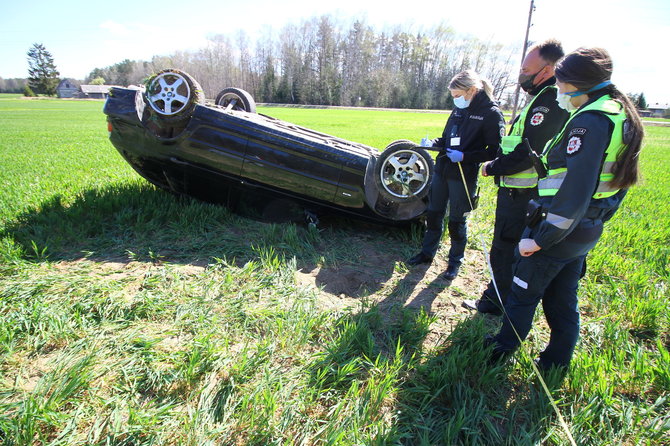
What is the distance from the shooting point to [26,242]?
3.49 m

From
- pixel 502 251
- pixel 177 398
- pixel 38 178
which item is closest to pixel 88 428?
pixel 177 398

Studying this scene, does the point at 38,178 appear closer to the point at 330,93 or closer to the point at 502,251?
the point at 502,251

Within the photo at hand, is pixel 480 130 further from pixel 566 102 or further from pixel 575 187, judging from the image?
pixel 575 187

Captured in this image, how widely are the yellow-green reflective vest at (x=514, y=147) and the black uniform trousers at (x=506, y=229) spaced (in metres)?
0.05

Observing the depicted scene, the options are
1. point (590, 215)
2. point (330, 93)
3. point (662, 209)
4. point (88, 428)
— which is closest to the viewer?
point (88, 428)

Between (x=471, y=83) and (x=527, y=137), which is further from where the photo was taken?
(x=471, y=83)

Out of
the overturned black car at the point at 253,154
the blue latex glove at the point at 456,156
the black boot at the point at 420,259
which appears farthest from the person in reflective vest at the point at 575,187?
the overturned black car at the point at 253,154

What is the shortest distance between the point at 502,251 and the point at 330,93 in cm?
6520

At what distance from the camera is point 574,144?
173cm

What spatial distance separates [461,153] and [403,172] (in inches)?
30.6

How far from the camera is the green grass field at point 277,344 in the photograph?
1847mm

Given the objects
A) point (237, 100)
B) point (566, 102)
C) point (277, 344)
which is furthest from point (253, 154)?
point (566, 102)

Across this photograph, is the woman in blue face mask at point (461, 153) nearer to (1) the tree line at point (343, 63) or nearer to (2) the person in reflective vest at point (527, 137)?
(2) the person in reflective vest at point (527, 137)

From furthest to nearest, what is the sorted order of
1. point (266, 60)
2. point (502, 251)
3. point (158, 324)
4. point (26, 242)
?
point (266, 60) → point (26, 242) → point (502, 251) → point (158, 324)
